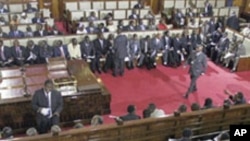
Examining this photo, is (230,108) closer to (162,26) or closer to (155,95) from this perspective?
(155,95)

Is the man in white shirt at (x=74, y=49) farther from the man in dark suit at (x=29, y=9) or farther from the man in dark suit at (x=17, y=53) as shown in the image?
the man in dark suit at (x=29, y=9)

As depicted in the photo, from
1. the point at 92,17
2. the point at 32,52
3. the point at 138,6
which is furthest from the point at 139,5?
the point at 32,52

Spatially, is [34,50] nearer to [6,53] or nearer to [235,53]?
[6,53]

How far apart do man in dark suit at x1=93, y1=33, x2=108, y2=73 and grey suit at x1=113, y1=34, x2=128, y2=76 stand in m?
0.39

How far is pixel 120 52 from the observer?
29.2 feet

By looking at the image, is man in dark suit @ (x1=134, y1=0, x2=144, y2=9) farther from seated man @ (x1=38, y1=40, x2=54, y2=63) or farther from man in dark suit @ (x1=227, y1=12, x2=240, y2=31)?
seated man @ (x1=38, y1=40, x2=54, y2=63)

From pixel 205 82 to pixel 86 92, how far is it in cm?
354

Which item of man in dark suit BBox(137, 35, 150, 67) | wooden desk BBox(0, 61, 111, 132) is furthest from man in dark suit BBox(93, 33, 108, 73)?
wooden desk BBox(0, 61, 111, 132)

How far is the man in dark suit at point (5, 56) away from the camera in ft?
27.6

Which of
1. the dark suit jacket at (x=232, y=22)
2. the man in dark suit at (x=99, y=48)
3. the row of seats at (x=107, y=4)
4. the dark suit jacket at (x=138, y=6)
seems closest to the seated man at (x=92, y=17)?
the row of seats at (x=107, y=4)

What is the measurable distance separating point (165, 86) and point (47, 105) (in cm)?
368

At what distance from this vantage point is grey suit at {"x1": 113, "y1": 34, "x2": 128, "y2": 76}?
884 cm

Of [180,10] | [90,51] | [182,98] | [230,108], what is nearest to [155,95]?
[182,98]

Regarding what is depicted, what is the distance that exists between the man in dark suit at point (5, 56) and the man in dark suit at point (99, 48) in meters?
2.07
